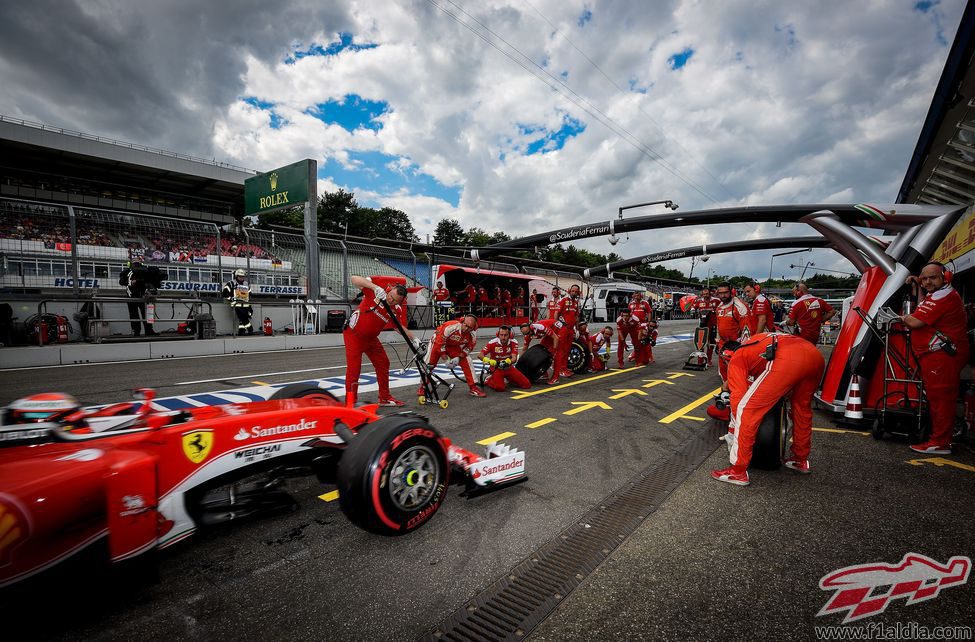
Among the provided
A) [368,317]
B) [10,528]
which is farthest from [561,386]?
[10,528]

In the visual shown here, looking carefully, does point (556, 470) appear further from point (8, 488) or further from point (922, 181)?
point (922, 181)

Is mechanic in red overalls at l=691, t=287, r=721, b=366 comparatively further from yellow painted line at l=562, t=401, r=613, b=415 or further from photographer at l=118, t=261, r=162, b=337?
photographer at l=118, t=261, r=162, b=337

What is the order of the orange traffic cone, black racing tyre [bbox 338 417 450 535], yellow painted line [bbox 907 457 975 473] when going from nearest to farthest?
black racing tyre [bbox 338 417 450 535], yellow painted line [bbox 907 457 975 473], the orange traffic cone

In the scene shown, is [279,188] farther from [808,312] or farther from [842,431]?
[842,431]

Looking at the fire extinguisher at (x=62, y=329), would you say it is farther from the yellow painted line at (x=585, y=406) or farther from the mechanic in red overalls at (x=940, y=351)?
the mechanic in red overalls at (x=940, y=351)

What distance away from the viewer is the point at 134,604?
1.86m

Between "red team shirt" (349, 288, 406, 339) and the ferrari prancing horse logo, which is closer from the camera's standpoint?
the ferrari prancing horse logo

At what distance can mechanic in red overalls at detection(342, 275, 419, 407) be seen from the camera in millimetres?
5289

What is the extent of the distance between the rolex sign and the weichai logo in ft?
48.1

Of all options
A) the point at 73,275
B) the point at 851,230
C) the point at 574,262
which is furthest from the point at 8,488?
the point at 574,262

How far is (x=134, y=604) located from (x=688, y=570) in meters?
2.60

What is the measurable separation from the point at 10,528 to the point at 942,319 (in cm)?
675

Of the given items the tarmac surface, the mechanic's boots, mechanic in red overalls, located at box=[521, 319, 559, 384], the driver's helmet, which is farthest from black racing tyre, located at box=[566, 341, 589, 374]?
the driver's helmet

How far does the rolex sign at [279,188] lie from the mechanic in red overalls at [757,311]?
13693mm
